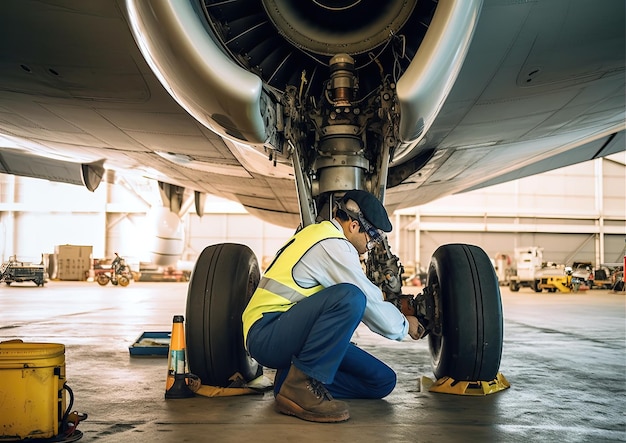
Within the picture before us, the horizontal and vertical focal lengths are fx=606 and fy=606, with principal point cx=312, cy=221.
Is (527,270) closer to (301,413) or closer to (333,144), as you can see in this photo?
(333,144)

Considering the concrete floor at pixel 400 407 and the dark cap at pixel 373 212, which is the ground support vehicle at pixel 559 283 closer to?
the concrete floor at pixel 400 407

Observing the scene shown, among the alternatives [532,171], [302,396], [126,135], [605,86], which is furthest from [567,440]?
[532,171]

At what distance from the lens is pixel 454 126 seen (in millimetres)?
3631

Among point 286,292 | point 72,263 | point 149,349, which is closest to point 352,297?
point 286,292

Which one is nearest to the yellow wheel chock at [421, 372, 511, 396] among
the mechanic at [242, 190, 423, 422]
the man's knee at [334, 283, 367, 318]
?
the mechanic at [242, 190, 423, 422]

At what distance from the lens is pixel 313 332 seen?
246cm

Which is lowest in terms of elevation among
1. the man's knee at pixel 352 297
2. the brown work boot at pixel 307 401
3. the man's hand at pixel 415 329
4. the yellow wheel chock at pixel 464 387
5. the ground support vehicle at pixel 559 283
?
the ground support vehicle at pixel 559 283

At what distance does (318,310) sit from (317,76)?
51.1 inches

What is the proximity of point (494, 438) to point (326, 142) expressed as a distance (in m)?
1.67

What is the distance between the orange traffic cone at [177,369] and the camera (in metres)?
2.93

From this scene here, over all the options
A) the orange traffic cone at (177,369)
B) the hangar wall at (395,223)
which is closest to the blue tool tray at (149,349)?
the orange traffic cone at (177,369)

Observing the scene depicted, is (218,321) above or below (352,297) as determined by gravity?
below

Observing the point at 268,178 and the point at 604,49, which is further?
the point at 268,178

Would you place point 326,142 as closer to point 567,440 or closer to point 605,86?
point 605,86
